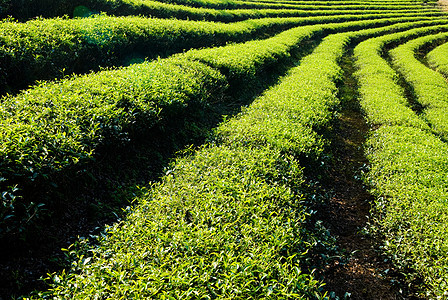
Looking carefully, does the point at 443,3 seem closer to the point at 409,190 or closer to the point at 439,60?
the point at 439,60

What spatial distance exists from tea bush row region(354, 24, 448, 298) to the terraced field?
1.7 inches

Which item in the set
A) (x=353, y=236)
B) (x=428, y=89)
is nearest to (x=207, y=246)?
(x=353, y=236)

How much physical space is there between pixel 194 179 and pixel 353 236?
3.88 m

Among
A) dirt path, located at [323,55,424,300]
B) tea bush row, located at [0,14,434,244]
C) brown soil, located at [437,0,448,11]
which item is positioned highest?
brown soil, located at [437,0,448,11]

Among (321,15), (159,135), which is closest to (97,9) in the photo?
(159,135)

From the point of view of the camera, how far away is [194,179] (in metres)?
5.44

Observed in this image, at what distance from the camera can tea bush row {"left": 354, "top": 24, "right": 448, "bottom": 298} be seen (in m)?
5.30

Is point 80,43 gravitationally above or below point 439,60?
above

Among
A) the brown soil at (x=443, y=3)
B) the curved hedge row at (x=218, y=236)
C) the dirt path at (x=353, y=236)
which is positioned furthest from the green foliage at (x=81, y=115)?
the brown soil at (x=443, y=3)

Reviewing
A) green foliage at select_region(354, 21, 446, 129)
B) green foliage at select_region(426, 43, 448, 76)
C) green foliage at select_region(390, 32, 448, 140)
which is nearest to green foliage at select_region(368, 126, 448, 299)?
green foliage at select_region(354, 21, 446, 129)

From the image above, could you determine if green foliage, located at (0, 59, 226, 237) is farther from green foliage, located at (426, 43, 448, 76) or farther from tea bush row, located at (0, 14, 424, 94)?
green foliage, located at (426, 43, 448, 76)

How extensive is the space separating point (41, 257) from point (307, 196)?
503 centimetres

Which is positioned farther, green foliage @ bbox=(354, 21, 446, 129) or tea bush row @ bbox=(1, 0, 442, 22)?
tea bush row @ bbox=(1, 0, 442, 22)

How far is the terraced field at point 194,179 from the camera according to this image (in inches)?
147
